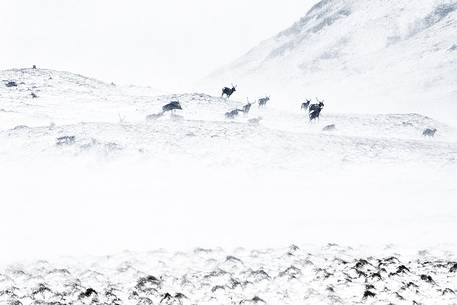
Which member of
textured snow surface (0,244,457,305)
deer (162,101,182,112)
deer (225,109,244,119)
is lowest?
textured snow surface (0,244,457,305)

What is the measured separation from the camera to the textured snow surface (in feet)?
33.6

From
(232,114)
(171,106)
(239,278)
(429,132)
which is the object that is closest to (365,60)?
(429,132)

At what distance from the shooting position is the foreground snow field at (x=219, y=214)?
1077cm

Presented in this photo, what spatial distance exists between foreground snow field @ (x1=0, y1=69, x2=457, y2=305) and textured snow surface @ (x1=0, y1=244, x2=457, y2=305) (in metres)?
0.04

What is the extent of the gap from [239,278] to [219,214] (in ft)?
18.1

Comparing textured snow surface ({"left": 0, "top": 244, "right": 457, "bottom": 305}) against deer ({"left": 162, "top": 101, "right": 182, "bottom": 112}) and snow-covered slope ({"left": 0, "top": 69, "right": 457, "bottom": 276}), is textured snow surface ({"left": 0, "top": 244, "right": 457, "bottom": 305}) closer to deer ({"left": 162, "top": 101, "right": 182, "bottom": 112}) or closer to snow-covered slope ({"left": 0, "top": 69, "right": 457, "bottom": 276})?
snow-covered slope ({"left": 0, "top": 69, "right": 457, "bottom": 276})

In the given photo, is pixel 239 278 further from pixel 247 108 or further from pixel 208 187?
pixel 247 108

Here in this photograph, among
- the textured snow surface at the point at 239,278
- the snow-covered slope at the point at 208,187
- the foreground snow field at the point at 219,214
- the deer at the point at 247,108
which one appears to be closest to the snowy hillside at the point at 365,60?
the deer at the point at 247,108

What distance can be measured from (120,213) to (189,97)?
2485cm

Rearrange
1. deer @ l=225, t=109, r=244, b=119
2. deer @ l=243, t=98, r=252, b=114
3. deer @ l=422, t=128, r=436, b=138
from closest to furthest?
deer @ l=225, t=109, r=244, b=119, deer @ l=422, t=128, r=436, b=138, deer @ l=243, t=98, r=252, b=114

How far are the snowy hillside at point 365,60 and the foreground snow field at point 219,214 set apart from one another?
53407mm

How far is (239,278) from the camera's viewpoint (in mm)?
11234

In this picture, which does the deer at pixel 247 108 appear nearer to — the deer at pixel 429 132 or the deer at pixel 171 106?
the deer at pixel 171 106

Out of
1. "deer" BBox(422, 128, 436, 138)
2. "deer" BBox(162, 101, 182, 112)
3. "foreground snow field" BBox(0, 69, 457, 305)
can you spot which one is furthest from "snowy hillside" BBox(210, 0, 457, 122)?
"foreground snow field" BBox(0, 69, 457, 305)
